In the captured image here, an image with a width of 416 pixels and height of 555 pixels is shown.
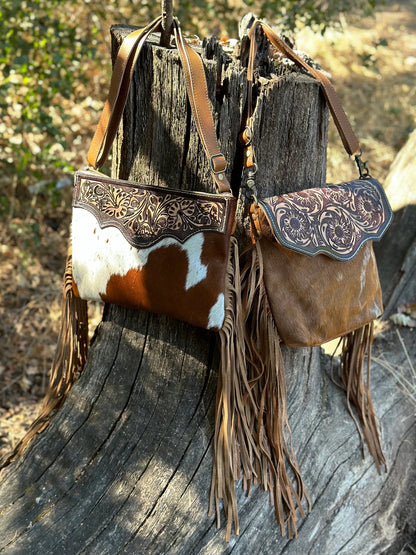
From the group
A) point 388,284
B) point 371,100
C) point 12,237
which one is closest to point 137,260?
point 388,284

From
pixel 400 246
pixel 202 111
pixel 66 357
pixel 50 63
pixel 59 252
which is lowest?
pixel 59 252

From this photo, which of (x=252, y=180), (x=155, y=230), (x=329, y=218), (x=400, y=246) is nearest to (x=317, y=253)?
(x=329, y=218)

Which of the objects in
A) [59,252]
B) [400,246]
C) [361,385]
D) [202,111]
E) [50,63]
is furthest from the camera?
[59,252]

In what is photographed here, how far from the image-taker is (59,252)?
165 inches

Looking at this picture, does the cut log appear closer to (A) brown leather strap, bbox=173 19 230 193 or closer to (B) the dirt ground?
(B) the dirt ground

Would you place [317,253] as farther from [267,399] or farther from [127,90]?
[127,90]

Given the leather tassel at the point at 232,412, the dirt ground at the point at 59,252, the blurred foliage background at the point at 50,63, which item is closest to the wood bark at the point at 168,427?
the leather tassel at the point at 232,412

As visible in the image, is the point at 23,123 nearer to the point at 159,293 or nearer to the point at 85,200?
the point at 85,200

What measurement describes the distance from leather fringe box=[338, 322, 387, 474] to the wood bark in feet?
0.50

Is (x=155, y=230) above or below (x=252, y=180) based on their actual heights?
below

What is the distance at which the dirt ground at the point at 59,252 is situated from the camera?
9.32 ft

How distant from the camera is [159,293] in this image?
66.7 inches

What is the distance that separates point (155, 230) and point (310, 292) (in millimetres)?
520

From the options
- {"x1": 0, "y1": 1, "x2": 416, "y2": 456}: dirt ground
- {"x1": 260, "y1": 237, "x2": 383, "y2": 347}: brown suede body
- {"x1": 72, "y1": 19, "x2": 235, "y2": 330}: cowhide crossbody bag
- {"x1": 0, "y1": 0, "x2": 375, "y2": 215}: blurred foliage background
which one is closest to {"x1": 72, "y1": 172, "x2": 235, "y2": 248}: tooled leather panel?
{"x1": 72, "y1": 19, "x2": 235, "y2": 330}: cowhide crossbody bag
